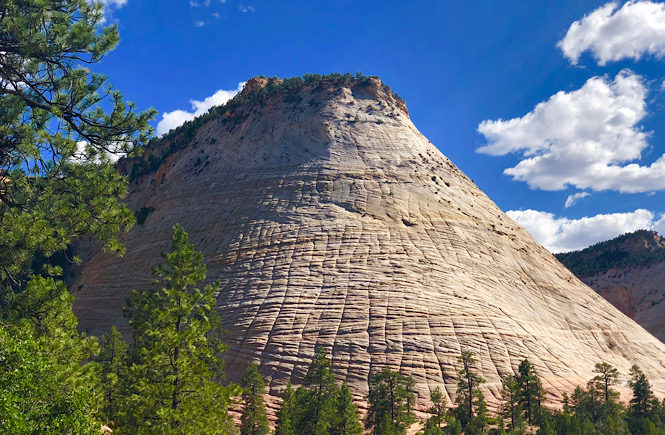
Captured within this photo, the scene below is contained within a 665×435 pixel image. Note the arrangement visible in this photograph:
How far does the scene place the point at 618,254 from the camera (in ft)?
274

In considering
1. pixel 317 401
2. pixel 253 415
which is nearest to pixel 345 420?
pixel 317 401

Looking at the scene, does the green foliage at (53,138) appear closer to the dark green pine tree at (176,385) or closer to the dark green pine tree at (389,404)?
the dark green pine tree at (176,385)

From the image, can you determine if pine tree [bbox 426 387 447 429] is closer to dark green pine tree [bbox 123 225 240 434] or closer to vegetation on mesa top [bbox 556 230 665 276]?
dark green pine tree [bbox 123 225 240 434]

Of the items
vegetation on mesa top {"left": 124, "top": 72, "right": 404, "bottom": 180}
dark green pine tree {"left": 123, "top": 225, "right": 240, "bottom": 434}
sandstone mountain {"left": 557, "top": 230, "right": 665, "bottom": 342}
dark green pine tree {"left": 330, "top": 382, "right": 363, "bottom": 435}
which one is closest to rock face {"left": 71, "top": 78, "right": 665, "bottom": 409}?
vegetation on mesa top {"left": 124, "top": 72, "right": 404, "bottom": 180}

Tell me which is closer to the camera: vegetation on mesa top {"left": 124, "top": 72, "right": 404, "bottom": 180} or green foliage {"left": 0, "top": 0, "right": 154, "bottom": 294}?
green foliage {"left": 0, "top": 0, "right": 154, "bottom": 294}

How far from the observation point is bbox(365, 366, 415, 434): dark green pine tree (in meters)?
23.0

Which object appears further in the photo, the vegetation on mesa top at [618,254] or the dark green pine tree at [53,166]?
the vegetation on mesa top at [618,254]

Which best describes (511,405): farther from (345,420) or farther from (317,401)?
(317,401)

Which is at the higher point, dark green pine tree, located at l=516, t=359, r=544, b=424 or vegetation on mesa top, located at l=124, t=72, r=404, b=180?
vegetation on mesa top, located at l=124, t=72, r=404, b=180

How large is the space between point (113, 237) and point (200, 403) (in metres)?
5.35

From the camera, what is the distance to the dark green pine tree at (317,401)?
2197 centimetres

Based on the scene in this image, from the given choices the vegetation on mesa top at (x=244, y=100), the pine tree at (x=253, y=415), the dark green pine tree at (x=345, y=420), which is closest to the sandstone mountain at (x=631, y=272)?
the vegetation on mesa top at (x=244, y=100)

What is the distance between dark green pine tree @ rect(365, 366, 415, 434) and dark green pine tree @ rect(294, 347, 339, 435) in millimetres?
1876

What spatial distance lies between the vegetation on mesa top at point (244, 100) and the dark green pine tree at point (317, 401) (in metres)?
36.7
